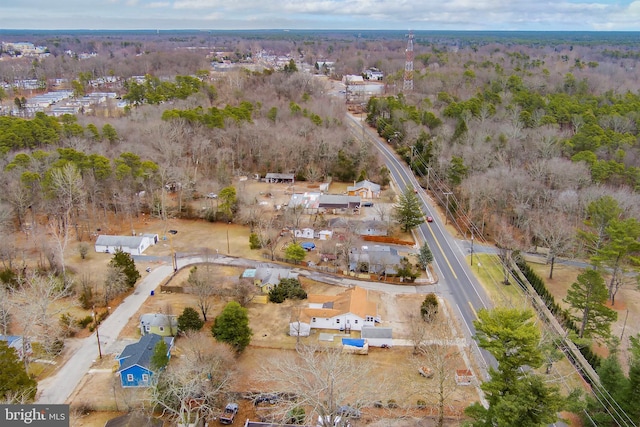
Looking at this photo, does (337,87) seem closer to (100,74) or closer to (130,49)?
(100,74)

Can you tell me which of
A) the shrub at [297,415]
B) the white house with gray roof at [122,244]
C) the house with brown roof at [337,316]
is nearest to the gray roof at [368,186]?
the white house with gray roof at [122,244]

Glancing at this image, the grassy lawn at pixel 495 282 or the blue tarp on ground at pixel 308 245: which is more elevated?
the blue tarp on ground at pixel 308 245

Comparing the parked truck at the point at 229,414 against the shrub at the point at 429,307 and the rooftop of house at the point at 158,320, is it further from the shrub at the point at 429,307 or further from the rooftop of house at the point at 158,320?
the shrub at the point at 429,307

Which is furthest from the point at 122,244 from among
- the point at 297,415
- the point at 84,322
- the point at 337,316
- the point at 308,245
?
the point at 297,415

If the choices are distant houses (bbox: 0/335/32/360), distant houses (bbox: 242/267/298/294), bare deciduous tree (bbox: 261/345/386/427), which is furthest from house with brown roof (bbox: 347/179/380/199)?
distant houses (bbox: 0/335/32/360)

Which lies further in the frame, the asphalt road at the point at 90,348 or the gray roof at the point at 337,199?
the gray roof at the point at 337,199

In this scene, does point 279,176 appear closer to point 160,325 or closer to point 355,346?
point 160,325

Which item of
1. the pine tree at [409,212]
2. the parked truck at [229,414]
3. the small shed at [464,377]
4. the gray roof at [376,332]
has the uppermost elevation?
the pine tree at [409,212]

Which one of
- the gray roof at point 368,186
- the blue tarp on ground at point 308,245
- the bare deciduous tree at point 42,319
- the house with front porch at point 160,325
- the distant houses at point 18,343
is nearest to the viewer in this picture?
the bare deciduous tree at point 42,319
